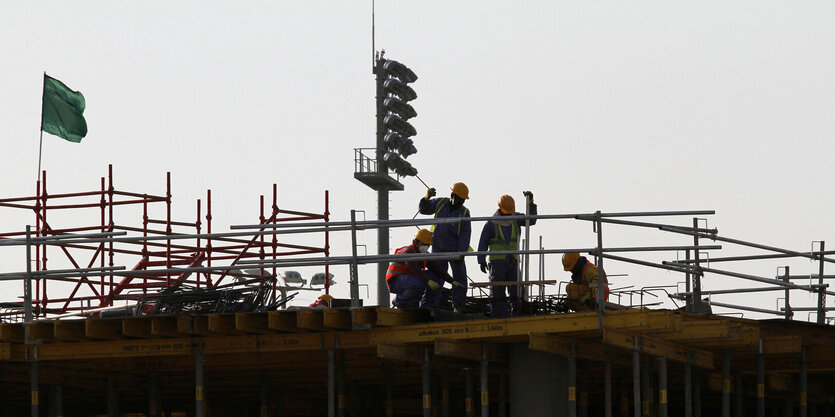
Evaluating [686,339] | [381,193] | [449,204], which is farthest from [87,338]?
[381,193]

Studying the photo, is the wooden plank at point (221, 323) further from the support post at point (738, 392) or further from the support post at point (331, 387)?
the support post at point (738, 392)

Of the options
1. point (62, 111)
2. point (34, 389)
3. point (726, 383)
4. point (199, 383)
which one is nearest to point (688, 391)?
point (726, 383)

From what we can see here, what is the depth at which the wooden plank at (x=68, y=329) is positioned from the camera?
2275cm

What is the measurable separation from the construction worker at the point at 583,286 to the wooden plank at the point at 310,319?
12.0 ft

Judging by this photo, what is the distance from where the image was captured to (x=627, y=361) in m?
24.1

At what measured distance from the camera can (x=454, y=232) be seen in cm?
2297

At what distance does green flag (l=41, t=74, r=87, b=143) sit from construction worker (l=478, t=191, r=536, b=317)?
44.1 ft

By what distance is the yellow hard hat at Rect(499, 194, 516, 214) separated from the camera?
76.9 feet

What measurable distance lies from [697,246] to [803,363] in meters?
4.00

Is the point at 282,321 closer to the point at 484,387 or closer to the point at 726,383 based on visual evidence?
the point at 484,387

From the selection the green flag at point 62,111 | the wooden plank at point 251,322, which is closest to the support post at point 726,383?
the wooden plank at point 251,322

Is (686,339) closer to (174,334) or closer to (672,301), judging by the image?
(672,301)

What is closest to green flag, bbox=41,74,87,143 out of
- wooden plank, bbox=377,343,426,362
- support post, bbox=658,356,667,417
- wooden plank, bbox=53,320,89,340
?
wooden plank, bbox=53,320,89,340

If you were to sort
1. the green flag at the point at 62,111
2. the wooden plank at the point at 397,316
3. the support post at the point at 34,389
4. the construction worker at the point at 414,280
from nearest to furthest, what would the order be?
1. the wooden plank at the point at 397,316
2. the construction worker at the point at 414,280
3. the support post at the point at 34,389
4. the green flag at the point at 62,111
